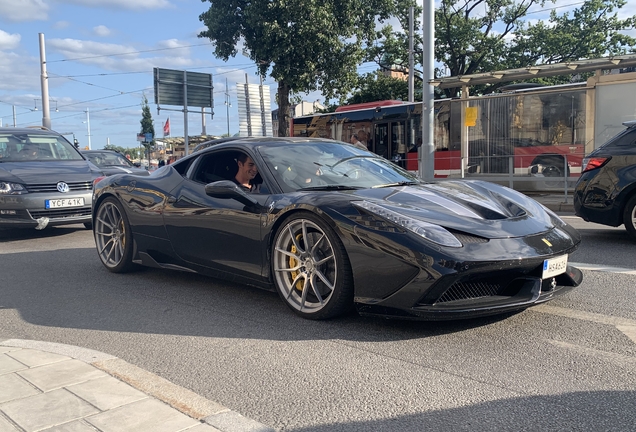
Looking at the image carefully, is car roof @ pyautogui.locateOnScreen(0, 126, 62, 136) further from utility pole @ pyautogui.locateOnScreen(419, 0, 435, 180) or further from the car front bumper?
utility pole @ pyautogui.locateOnScreen(419, 0, 435, 180)

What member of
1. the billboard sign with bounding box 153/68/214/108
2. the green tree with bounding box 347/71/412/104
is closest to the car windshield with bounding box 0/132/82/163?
the billboard sign with bounding box 153/68/214/108

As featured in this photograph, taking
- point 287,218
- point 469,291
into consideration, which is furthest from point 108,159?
point 469,291

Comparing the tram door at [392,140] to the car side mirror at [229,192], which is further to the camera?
the tram door at [392,140]

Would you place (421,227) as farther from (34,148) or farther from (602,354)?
(34,148)

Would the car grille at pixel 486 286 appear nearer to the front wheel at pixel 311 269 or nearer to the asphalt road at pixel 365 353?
the asphalt road at pixel 365 353

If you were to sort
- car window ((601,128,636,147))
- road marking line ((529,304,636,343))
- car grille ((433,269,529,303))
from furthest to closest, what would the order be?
car window ((601,128,636,147)) < road marking line ((529,304,636,343)) < car grille ((433,269,529,303))

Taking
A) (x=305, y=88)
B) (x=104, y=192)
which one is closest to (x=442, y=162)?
(x=305, y=88)

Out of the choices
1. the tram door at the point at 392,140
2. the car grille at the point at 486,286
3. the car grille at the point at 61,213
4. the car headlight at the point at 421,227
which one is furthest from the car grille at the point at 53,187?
the tram door at the point at 392,140

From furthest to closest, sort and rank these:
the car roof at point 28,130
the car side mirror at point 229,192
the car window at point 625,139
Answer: the car roof at point 28,130
the car window at point 625,139
the car side mirror at point 229,192

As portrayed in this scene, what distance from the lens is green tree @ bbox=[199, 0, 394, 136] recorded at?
2306 cm

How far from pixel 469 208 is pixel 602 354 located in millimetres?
1215

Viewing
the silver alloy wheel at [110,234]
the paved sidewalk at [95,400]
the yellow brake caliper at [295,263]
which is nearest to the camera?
the paved sidewalk at [95,400]

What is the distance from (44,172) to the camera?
8.84 meters

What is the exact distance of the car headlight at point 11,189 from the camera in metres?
8.36
